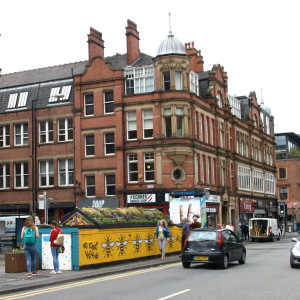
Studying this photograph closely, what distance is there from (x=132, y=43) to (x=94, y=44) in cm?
327

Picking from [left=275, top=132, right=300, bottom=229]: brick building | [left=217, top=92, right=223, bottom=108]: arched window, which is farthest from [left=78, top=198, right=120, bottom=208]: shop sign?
[left=275, top=132, right=300, bottom=229]: brick building

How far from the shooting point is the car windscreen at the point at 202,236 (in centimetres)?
1917

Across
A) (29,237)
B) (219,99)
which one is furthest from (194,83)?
(29,237)

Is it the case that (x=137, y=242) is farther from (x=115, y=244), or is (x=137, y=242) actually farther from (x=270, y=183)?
(x=270, y=183)

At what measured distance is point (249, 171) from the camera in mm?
59250

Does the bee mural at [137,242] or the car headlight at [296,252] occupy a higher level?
the bee mural at [137,242]

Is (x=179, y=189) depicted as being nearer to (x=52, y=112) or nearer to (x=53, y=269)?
(x=52, y=112)

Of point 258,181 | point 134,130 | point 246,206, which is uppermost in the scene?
point 134,130

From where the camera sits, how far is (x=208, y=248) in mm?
19062

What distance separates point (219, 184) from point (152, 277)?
1273 inches

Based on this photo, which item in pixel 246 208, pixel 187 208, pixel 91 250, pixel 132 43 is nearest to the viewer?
pixel 91 250

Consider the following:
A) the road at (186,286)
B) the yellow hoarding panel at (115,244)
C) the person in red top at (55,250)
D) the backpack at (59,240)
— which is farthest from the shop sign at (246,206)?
the backpack at (59,240)

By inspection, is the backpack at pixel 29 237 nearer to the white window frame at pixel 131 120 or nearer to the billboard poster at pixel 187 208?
the billboard poster at pixel 187 208

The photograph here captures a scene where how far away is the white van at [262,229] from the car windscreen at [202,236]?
2634 centimetres
